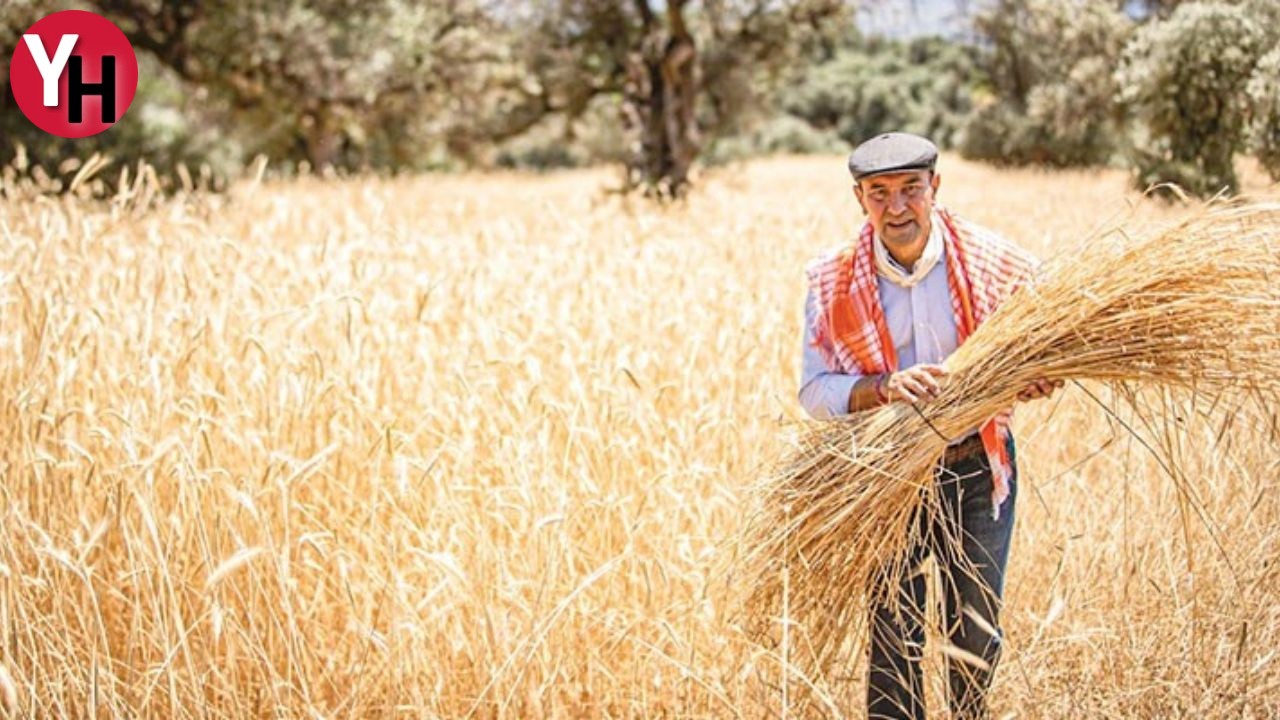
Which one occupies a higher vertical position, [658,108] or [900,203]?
[658,108]

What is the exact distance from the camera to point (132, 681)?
268 cm

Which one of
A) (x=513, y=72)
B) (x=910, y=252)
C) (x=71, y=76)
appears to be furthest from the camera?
(x=513, y=72)

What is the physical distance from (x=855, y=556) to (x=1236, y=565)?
1355 mm

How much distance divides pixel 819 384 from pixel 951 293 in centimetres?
34

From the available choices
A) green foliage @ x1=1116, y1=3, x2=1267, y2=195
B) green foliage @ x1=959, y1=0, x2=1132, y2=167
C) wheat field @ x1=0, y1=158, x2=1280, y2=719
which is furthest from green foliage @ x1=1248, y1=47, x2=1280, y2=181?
green foliage @ x1=959, y1=0, x2=1132, y2=167

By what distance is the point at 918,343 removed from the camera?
2.37 metres

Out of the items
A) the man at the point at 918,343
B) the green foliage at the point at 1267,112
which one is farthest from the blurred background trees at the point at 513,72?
the man at the point at 918,343

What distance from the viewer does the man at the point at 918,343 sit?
7.36ft

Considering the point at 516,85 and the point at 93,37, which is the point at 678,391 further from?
the point at 516,85

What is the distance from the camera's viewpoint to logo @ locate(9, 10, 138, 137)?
10.1 m

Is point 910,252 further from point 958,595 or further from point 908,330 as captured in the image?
point 958,595

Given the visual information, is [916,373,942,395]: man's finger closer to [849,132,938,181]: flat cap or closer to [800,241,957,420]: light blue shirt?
[800,241,957,420]: light blue shirt

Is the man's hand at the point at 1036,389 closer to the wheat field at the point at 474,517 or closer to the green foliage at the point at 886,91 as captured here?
the wheat field at the point at 474,517

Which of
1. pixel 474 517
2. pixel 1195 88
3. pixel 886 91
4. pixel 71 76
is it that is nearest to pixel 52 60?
pixel 71 76
